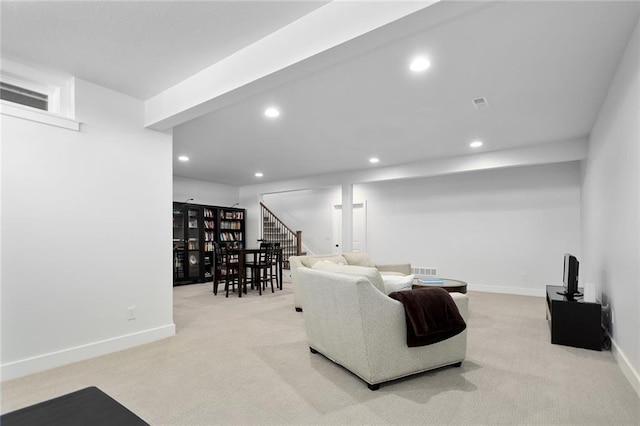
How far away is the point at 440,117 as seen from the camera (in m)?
4.21

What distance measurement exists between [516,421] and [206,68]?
3492mm

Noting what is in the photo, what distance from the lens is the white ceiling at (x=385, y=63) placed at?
222 cm

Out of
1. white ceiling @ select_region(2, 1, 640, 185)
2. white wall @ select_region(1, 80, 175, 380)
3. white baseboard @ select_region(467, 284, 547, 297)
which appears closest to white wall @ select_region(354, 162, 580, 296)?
white baseboard @ select_region(467, 284, 547, 297)

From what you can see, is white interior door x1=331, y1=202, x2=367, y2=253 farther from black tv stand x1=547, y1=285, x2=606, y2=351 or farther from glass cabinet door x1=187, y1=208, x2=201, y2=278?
black tv stand x1=547, y1=285, x2=606, y2=351

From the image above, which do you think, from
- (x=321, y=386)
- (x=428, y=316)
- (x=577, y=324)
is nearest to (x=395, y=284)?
(x=428, y=316)

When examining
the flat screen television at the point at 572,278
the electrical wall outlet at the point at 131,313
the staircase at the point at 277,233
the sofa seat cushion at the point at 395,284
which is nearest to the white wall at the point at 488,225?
the staircase at the point at 277,233

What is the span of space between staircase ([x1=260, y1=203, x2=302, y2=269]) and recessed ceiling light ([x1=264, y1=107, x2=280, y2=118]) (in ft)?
18.0

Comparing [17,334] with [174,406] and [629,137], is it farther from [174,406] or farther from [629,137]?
[629,137]

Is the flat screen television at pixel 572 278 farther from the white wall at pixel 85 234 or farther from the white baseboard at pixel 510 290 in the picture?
the white wall at pixel 85 234

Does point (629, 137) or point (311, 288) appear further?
point (311, 288)

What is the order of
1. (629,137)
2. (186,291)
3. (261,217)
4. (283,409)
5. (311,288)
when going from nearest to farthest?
(283,409) < (629,137) < (311,288) < (186,291) < (261,217)

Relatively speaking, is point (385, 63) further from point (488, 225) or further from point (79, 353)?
point (488, 225)

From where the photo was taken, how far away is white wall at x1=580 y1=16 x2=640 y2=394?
2.45 metres

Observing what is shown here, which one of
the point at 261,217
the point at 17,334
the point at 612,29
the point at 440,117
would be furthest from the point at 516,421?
the point at 261,217
